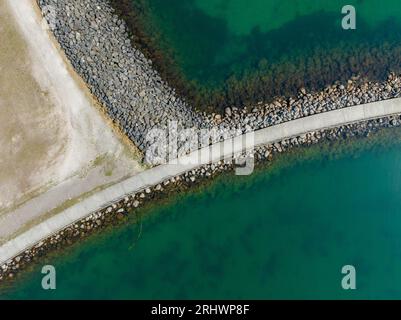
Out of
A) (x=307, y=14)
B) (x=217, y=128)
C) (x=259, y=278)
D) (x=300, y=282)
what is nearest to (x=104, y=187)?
(x=217, y=128)

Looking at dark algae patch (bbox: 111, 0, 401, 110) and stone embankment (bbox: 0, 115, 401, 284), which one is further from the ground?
dark algae patch (bbox: 111, 0, 401, 110)

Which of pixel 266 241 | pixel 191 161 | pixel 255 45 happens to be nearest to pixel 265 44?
pixel 255 45

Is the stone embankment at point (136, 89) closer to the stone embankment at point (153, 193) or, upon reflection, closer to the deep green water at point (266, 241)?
the stone embankment at point (153, 193)

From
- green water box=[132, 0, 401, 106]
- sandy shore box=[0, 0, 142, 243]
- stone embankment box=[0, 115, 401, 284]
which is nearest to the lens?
sandy shore box=[0, 0, 142, 243]

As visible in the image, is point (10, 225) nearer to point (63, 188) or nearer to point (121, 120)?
point (63, 188)
